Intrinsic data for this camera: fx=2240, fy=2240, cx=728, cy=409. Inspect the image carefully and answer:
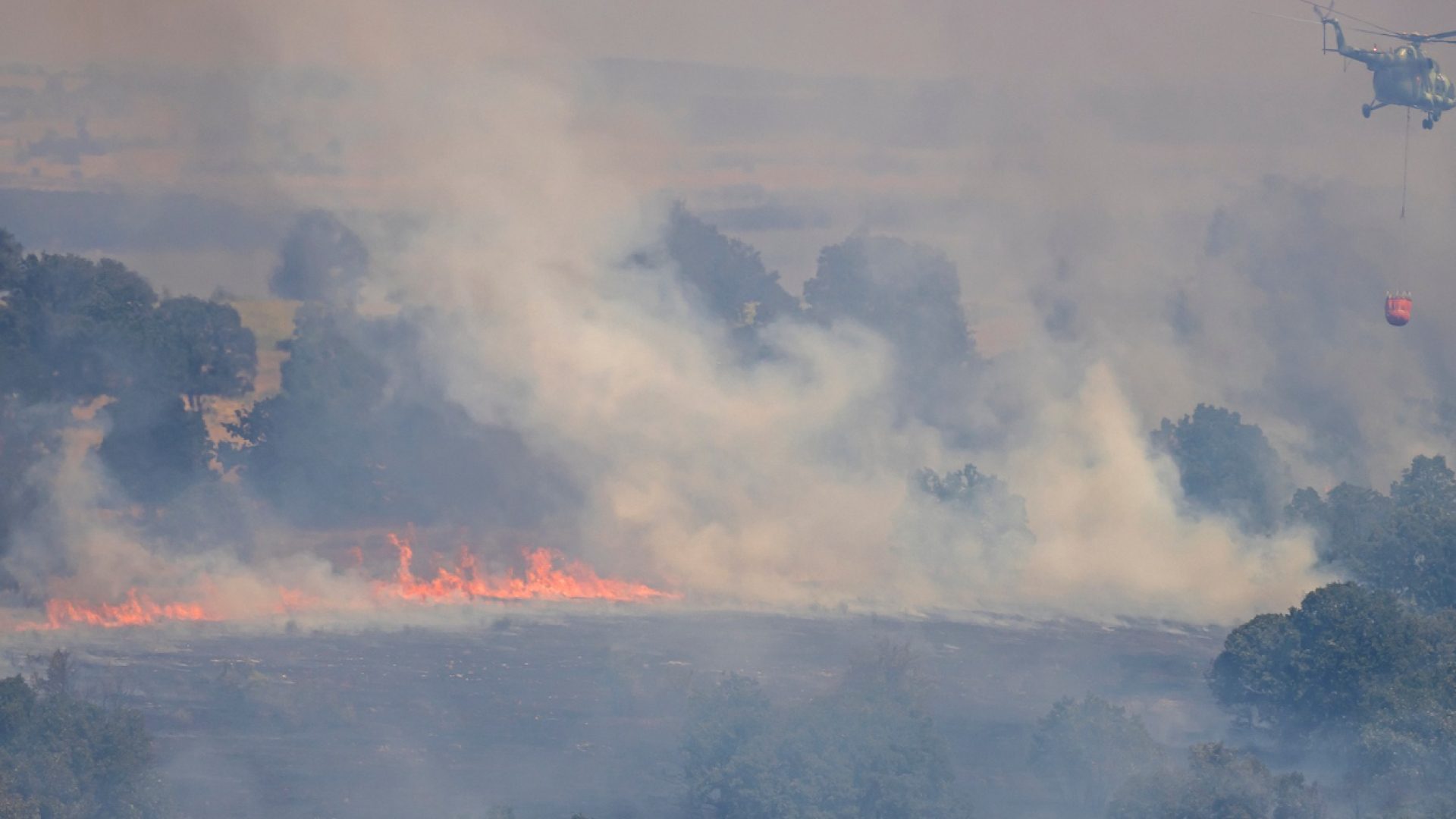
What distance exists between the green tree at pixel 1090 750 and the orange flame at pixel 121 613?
56.9 m

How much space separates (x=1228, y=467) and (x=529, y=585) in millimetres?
61686

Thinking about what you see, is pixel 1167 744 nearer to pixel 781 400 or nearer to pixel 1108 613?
pixel 1108 613

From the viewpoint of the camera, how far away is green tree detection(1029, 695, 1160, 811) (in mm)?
112500

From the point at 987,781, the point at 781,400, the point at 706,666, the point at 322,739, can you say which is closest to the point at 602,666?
the point at 706,666

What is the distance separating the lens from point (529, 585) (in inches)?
5955

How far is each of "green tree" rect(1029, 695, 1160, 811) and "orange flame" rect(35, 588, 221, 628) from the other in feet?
187

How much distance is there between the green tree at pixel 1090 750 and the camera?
369 feet

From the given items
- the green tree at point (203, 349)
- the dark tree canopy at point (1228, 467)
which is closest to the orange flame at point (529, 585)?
the green tree at point (203, 349)

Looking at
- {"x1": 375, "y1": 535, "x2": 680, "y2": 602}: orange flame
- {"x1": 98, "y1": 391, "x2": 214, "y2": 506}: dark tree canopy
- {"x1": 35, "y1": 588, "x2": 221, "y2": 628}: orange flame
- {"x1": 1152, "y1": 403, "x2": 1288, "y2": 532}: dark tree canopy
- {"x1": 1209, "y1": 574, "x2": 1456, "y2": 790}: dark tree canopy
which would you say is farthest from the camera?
{"x1": 1152, "y1": 403, "x2": 1288, "y2": 532}: dark tree canopy

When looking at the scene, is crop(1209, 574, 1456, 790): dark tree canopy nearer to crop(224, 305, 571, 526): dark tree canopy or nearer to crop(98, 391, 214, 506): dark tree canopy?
crop(224, 305, 571, 526): dark tree canopy

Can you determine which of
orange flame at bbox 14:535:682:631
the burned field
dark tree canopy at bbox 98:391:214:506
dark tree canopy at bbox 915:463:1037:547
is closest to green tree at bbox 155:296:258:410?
dark tree canopy at bbox 98:391:214:506

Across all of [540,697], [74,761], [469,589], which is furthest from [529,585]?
[74,761]

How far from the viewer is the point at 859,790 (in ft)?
352

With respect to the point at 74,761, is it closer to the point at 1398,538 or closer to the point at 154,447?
the point at 154,447
